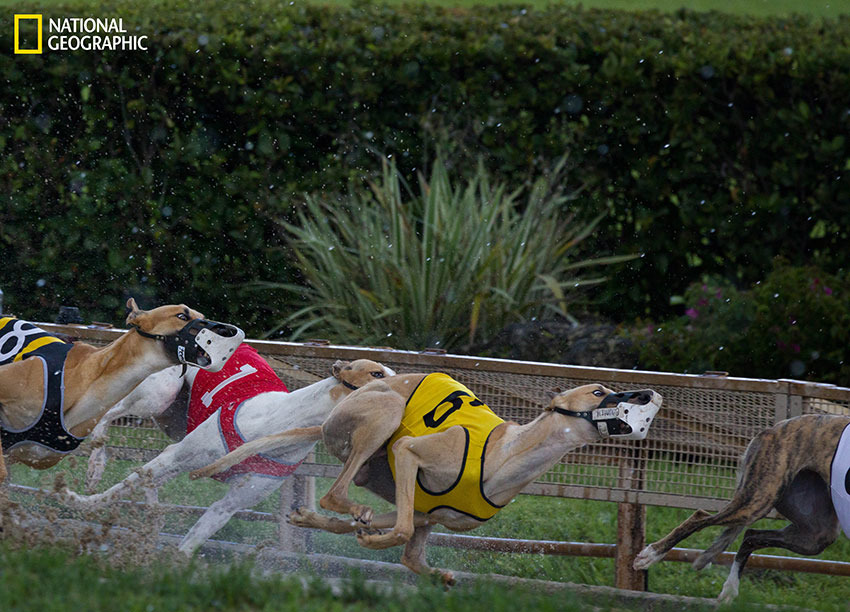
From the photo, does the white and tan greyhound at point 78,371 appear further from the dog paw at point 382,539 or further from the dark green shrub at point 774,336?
the dark green shrub at point 774,336

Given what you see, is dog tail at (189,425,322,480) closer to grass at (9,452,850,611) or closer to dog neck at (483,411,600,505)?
grass at (9,452,850,611)

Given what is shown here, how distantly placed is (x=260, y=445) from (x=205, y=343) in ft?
1.36

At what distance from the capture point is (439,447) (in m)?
3.45

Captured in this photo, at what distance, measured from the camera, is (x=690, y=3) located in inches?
503

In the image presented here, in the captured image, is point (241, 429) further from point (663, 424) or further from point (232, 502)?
point (663, 424)

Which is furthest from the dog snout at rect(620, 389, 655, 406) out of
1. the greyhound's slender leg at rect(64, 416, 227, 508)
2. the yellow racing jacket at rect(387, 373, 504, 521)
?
the greyhound's slender leg at rect(64, 416, 227, 508)

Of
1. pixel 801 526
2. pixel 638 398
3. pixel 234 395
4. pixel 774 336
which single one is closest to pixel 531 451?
pixel 638 398

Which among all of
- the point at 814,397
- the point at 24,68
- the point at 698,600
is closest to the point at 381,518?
the point at 698,600

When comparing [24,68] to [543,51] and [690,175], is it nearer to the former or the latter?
[543,51]

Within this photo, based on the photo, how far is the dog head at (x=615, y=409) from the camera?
327 cm

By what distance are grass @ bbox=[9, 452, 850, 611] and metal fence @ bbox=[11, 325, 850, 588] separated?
411mm

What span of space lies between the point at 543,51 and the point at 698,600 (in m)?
4.70

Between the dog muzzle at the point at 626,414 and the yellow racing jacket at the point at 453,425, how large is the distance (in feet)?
1.29

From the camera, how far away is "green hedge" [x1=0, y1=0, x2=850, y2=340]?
24.5 ft
